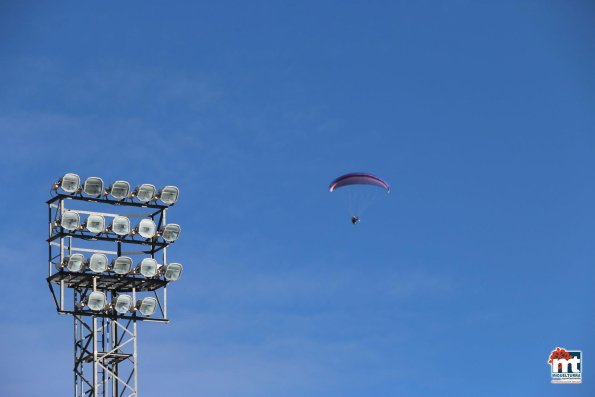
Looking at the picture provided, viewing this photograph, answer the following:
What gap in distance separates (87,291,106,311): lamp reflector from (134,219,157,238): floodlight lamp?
17.0 ft

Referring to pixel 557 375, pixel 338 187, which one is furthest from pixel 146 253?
pixel 557 375

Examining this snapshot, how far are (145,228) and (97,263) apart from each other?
15.2 ft

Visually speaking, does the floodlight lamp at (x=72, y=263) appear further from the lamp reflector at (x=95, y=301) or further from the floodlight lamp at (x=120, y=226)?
the floodlight lamp at (x=120, y=226)

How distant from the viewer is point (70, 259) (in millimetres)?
123500

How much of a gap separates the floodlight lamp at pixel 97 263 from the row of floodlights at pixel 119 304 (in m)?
1.56

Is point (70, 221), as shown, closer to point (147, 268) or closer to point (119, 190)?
point (119, 190)

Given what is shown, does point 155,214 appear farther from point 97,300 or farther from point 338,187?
point 338,187

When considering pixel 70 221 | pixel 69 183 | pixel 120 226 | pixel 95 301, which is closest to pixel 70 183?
pixel 69 183

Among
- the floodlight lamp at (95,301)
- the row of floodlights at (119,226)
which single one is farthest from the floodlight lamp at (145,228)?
the floodlight lamp at (95,301)

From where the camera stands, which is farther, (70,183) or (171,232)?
(171,232)

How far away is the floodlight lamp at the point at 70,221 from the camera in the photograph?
4882 inches

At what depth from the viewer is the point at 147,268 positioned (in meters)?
126

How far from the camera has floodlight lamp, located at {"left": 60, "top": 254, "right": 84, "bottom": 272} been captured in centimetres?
12338

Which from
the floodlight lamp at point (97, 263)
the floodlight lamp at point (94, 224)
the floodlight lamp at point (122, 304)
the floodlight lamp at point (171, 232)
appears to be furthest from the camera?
the floodlight lamp at point (171, 232)
